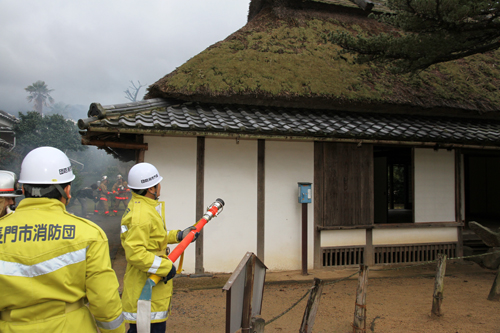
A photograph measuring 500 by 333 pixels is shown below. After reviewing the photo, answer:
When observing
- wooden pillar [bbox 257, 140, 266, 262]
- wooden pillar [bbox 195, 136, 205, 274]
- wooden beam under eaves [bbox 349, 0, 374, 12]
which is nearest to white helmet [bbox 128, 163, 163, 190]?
wooden pillar [bbox 195, 136, 205, 274]

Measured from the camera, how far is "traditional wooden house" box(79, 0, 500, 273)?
5535 mm

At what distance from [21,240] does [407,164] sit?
13.4 m

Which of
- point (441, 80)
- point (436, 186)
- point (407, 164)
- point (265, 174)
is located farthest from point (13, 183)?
point (407, 164)

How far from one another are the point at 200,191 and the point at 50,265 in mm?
4068

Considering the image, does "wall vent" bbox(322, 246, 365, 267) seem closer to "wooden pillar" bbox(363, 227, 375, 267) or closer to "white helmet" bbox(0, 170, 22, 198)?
"wooden pillar" bbox(363, 227, 375, 267)

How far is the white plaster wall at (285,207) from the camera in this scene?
19.5 feet

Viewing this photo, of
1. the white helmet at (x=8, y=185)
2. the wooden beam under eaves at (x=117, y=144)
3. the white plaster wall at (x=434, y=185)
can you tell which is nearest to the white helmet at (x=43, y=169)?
the white helmet at (x=8, y=185)

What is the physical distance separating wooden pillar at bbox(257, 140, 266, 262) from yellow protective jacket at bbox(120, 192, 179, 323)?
3.32 meters

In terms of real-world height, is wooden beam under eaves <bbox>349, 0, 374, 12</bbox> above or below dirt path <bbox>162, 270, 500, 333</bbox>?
above

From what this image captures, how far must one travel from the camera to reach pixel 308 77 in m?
6.92

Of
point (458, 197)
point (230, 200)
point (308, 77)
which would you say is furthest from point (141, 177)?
point (458, 197)

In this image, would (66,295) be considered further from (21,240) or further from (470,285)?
(470,285)

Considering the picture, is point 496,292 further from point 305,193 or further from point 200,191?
point 200,191

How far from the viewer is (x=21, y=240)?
160 cm
